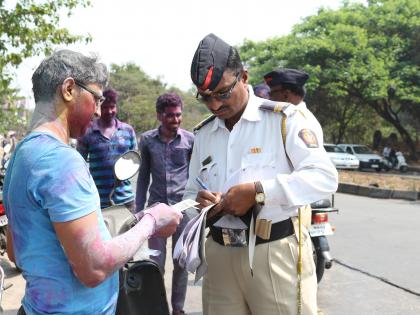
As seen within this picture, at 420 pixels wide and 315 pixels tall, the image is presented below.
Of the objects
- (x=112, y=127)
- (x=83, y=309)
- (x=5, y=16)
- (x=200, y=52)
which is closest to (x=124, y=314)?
(x=83, y=309)

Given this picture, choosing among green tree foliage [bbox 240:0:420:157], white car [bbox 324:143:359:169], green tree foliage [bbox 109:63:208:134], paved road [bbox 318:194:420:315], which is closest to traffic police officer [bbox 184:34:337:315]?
paved road [bbox 318:194:420:315]

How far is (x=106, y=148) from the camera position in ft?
14.2

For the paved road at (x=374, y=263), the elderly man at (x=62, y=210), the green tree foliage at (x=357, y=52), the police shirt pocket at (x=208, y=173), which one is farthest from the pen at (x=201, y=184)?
the green tree foliage at (x=357, y=52)

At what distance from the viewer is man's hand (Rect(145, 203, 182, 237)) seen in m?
1.65

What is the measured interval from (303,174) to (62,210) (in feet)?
3.19

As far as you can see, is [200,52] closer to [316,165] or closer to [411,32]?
[316,165]

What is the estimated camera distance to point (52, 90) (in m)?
1.54

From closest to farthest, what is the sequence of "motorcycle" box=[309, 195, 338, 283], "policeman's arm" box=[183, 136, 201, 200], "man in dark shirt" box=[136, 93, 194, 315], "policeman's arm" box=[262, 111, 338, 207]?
"policeman's arm" box=[262, 111, 338, 207] → "policeman's arm" box=[183, 136, 201, 200] → "man in dark shirt" box=[136, 93, 194, 315] → "motorcycle" box=[309, 195, 338, 283]

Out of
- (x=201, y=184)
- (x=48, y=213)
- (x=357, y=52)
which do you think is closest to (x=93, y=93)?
(x=48, y=213)

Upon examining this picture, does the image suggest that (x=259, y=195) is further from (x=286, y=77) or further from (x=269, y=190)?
(x=286, y=77)

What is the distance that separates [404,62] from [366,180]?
8970mm

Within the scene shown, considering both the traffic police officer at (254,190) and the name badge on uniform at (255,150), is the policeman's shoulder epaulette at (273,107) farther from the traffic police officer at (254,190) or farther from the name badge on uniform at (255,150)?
the name badge on uniform at (255,150)

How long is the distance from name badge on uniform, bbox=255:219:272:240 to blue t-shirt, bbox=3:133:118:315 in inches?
28.9

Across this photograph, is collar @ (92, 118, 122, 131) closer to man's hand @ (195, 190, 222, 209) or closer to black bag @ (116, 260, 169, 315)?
man's hand @ (195, 190, 222, 209)
